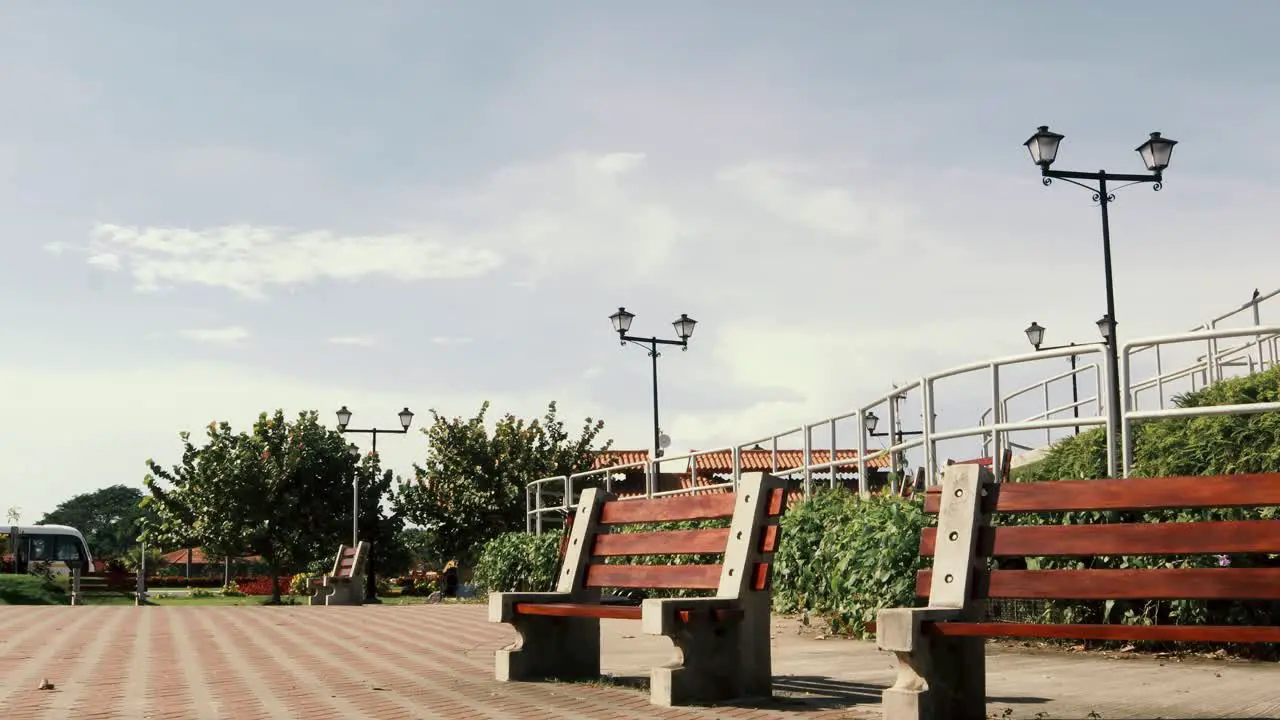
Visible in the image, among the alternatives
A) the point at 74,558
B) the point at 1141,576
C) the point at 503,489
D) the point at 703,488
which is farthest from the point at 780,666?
the point at 74,558

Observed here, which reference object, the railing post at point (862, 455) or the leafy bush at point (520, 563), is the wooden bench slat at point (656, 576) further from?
the leafy bush at point (520, 563)

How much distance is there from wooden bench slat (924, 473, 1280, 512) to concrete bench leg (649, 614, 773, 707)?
166 centimetres

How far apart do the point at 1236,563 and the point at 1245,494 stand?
15.9 ft

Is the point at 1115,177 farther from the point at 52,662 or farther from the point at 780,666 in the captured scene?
the point at 52,662

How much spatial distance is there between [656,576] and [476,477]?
103ft

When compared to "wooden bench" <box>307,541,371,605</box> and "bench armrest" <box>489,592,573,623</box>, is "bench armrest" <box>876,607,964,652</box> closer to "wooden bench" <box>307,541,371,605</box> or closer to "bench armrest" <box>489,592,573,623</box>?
"bench armrest" <box>489,592,573,623</box>

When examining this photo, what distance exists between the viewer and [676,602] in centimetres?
617

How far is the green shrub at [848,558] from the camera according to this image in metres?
9.90

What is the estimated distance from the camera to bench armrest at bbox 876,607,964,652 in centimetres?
513

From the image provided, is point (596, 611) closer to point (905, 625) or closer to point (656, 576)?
point (656, 576)

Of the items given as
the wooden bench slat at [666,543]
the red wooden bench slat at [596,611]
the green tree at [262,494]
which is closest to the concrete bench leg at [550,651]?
the red wooden bench slat at [596,611]

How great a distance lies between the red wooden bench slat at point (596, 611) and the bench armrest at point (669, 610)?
0.03m

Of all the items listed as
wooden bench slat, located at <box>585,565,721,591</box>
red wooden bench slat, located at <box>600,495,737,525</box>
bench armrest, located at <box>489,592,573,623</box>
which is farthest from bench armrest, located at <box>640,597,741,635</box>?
bench armrest, located at <box>489,592,573,623</box>

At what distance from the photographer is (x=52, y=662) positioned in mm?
9852
